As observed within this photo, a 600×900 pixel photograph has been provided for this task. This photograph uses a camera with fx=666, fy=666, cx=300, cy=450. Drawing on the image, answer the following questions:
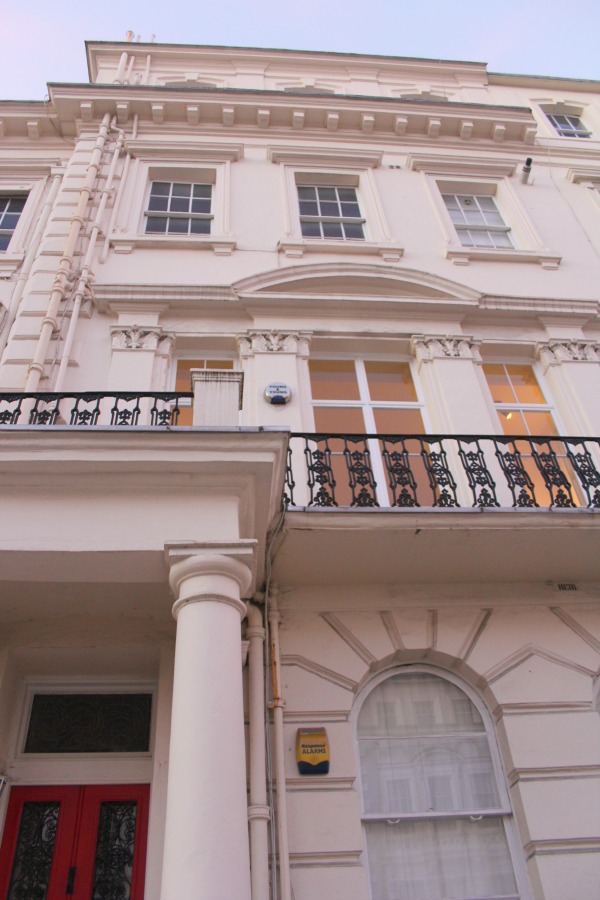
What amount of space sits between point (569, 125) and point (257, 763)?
632 inches

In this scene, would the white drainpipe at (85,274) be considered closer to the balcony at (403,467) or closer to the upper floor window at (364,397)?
the balcony at (403,467)

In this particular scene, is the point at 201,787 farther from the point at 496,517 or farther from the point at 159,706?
the point at 496,517

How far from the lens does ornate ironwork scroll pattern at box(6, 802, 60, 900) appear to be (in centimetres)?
582

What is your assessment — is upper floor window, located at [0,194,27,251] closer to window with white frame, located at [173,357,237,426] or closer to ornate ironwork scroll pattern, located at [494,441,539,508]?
window with white frame, located at [173,357,237,426]

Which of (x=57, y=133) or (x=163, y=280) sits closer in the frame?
(x=163, y=280)

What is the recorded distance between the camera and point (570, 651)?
6930mm

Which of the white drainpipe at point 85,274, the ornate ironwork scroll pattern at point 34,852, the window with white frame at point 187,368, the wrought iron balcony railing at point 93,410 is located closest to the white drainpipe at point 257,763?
the ornate ironwork scroll pattern at point 34,852

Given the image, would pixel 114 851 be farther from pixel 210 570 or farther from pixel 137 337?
pixel 137 337

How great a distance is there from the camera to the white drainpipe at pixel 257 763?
17.2ft

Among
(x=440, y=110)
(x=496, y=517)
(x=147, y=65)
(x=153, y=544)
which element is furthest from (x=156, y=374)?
(x=147, y=65)

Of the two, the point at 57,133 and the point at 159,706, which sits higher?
the point at 57,133

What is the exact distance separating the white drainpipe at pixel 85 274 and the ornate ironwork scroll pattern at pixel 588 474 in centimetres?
620

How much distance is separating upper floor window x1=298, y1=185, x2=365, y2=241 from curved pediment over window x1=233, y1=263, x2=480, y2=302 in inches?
58.9

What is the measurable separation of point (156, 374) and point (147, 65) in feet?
33.3
